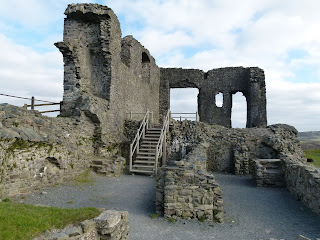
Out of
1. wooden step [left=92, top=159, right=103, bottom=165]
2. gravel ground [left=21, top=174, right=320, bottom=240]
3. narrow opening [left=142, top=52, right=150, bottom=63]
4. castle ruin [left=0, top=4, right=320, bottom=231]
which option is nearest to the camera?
gravel ground [left=21, top=174, right=320, bottom=240]

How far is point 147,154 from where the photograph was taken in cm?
1284

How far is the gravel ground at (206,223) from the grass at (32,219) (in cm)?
144

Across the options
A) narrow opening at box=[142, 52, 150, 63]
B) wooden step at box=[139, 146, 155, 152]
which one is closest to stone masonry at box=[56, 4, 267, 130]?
narrow opening at box=[142, 52, 150, 63]

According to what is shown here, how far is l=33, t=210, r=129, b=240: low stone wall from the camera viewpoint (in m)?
3.57

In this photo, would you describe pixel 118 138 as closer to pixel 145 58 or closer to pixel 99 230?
pixel 145 58

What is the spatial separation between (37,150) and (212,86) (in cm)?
1850

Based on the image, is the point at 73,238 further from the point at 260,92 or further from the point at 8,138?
the point at 260,92

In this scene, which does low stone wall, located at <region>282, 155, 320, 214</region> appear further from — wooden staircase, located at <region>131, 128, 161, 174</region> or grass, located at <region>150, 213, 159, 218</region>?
wooden staircase, located at <region>131, 128, 161, 174</region>

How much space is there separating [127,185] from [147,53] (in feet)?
42.0

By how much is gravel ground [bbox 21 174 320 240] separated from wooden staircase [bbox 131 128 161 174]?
132cm

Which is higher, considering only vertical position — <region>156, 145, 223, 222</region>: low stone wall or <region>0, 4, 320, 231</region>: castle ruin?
<region>0, 4, 320, 231</region>: castle ruin

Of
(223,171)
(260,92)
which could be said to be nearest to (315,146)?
(260,92)

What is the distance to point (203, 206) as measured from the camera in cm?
626

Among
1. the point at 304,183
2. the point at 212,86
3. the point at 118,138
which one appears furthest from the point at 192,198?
the point at 212,86
